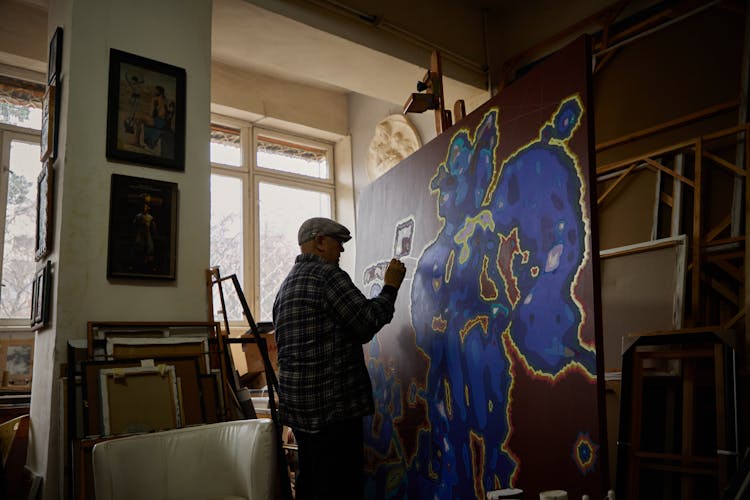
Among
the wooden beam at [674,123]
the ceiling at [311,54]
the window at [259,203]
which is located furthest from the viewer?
the window at [259,203]

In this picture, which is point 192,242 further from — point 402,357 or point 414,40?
point 414,40

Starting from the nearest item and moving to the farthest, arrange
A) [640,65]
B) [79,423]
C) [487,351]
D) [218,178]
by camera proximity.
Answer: [487,351] < [79,423] < [640,65] < [218,178]

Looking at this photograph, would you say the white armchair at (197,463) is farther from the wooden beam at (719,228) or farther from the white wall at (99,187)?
the wooden beam at (719,228)

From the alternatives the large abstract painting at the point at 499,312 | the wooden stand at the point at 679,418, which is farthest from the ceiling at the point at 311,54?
the wooden stand at the point at 679,418

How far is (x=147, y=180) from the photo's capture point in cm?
290

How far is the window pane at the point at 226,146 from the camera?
5660 mm

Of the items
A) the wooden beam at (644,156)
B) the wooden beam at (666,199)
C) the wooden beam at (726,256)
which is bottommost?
the wooden beam at (726,256)

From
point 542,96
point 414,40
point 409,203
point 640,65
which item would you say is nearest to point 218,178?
point 414,40

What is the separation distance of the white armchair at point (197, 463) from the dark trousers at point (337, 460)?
158 millimetres

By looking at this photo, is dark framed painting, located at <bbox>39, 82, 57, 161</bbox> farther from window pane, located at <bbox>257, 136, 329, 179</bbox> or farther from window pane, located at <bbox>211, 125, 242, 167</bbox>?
window pane, located at <bbox>257, 136, 329, 179</bbox>

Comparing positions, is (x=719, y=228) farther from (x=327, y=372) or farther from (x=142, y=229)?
(x=142, y=229)

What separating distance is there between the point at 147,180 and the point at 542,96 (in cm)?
194

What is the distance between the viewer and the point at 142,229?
285 cm

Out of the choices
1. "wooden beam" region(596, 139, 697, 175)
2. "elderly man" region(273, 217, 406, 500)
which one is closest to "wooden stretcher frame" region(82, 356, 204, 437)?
"elderly man" region(273, 217, 406, 500)
